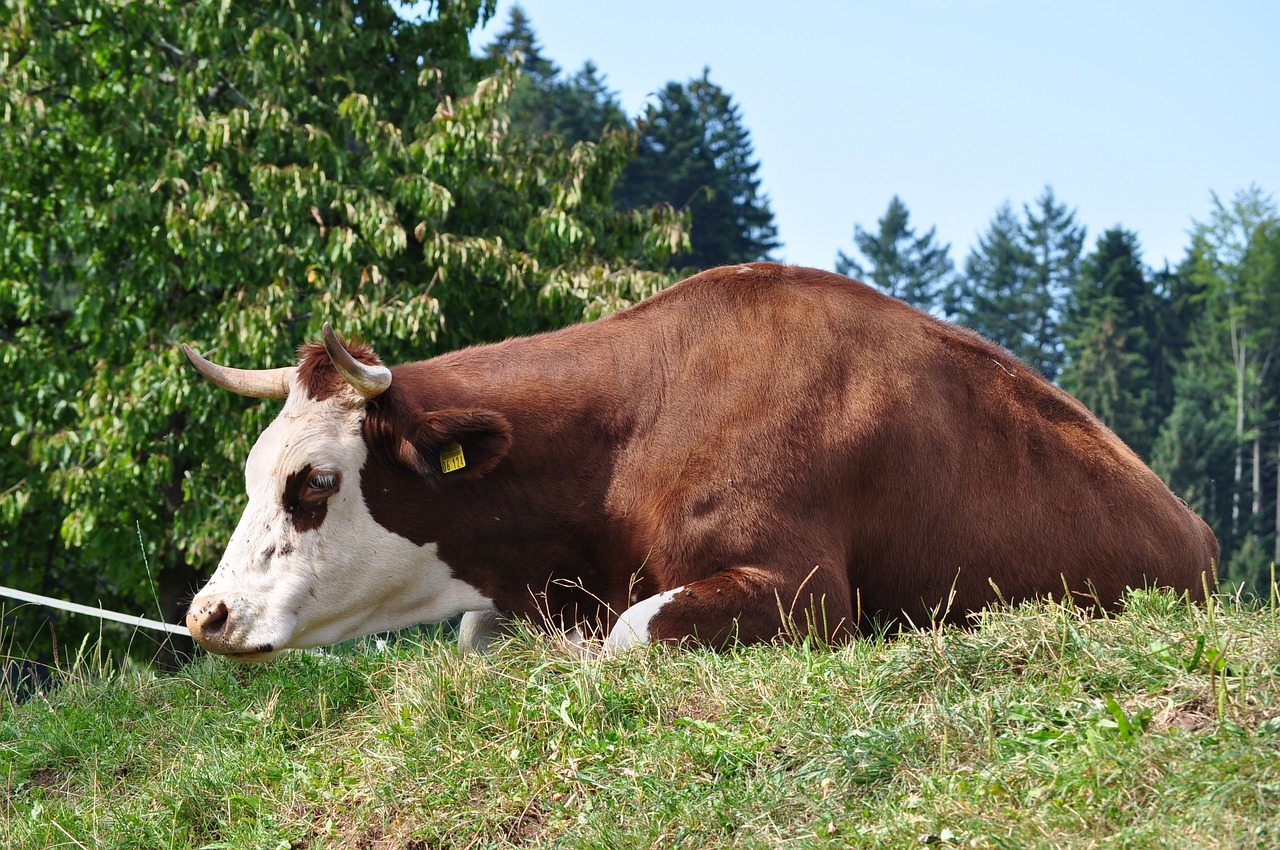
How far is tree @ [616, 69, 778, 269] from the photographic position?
72.1 m

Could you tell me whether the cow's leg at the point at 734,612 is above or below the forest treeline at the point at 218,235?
below

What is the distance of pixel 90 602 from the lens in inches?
655

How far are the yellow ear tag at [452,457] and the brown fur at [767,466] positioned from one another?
62mm

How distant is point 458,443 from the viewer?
595cm

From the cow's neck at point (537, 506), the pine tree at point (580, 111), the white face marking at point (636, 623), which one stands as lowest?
the white face marking at point (636, 623)

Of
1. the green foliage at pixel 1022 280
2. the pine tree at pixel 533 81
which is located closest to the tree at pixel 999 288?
the green foliage at pixel 1022 280

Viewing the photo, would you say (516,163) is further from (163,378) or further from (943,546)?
(943,546)

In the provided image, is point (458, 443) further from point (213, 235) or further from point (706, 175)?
point (706, 175)

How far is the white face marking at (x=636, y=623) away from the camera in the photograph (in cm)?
530

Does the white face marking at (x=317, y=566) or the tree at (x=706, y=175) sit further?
the tree at (x=706, y=175)

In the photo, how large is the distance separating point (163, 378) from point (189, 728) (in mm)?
8598

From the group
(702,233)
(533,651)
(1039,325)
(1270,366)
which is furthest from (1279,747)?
(1039,325)

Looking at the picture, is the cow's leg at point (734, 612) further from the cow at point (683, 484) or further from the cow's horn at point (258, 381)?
the cow's horn at point (258, 381)

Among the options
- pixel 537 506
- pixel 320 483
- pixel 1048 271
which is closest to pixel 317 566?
pixel 320 483
